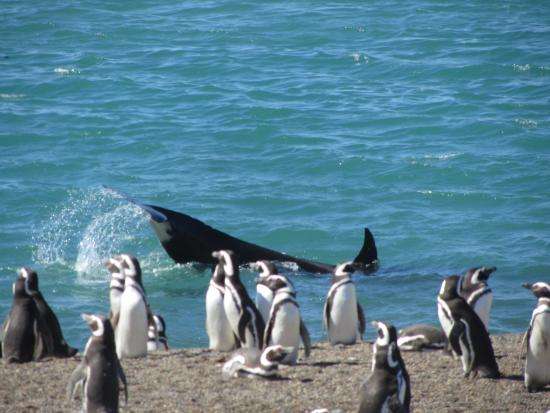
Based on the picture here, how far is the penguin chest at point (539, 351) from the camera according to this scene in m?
12.6

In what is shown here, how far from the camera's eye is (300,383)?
12.5 meters

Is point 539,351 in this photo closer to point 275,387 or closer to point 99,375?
point 275,387

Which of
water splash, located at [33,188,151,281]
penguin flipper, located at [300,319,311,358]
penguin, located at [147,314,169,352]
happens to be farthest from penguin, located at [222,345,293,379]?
water splash, located at [33,188,151,281]

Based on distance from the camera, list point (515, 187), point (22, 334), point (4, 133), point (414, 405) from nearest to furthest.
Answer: point (414, 405), point (22, 334), point (515, 187), point (4, 133)

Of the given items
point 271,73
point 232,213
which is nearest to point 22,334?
point 232,213

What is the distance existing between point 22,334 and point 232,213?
448 inches

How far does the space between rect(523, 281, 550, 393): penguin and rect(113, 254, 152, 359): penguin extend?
401 centimetres

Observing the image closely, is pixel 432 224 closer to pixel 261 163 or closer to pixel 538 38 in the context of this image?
pixel 261 163

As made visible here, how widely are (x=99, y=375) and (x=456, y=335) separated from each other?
12.7 ft

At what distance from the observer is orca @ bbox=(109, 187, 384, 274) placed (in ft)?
63.6

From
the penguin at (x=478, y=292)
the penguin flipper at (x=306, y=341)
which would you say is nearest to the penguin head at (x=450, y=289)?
the penguin at (x=478, y=292)

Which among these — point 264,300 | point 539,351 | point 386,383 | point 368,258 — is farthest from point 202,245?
point 386,383

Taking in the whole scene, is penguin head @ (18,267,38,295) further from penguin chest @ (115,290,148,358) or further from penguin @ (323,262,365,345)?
penguin @ (323,262,365,345)

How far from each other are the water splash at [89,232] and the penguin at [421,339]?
6899 mm
